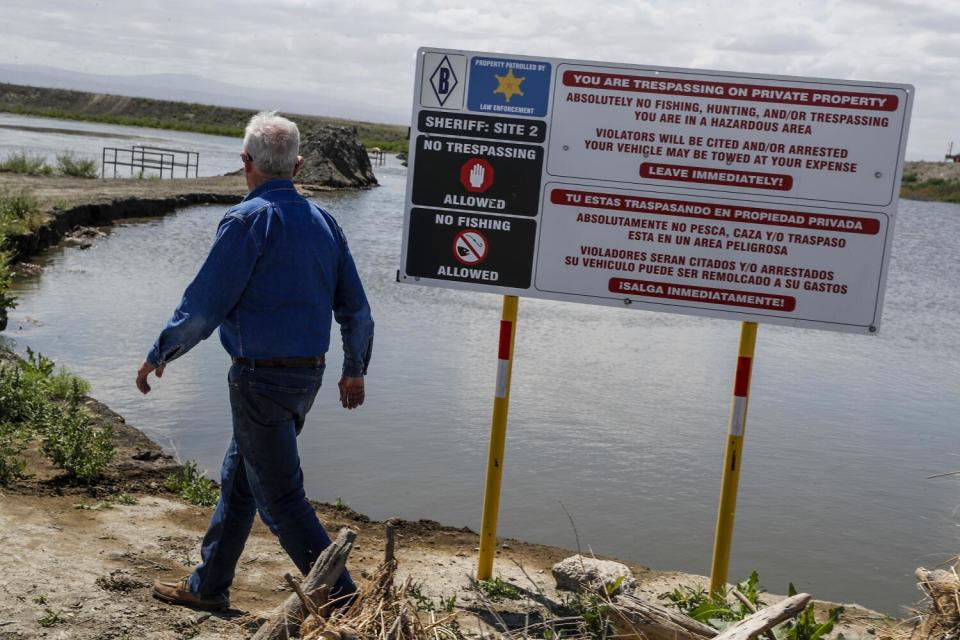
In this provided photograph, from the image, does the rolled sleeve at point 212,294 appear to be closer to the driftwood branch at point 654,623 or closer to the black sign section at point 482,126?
the black sign section at point 482,126

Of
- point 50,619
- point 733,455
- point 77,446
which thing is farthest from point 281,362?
point 77,446

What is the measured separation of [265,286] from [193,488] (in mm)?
2698

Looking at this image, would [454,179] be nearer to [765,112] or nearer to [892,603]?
[765,112]

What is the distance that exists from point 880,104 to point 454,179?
191 centimetres

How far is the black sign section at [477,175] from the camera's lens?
15.8 feet

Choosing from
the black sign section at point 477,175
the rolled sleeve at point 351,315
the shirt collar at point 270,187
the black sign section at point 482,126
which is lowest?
the rolled sleeve at point 351,315

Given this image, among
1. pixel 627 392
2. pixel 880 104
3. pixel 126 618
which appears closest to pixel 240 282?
pixel 126 618

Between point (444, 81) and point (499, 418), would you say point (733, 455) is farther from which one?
point (444, 81)

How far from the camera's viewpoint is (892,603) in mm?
6344

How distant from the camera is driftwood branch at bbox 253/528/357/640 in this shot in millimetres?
3018

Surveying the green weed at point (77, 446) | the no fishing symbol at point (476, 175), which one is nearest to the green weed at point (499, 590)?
the no fishing symbol at point (476, 175)

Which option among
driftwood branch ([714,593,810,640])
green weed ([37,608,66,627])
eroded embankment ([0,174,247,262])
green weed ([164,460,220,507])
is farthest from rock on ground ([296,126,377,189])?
driftwood branch ([714,593,810,640])

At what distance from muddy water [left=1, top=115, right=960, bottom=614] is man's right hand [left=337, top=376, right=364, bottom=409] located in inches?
114

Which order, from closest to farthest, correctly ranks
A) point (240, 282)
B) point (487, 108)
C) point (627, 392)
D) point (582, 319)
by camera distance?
point (240, 282) < point (487, 108) < point (627, 392) < point (582, 319)
